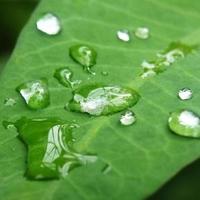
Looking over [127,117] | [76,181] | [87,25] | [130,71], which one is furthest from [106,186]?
[87,25]

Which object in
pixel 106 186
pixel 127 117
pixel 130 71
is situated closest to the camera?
pixel 106 186

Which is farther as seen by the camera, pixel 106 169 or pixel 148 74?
pixel 148 74

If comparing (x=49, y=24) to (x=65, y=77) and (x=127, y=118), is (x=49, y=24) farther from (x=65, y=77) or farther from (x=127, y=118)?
(x=127, y=118)

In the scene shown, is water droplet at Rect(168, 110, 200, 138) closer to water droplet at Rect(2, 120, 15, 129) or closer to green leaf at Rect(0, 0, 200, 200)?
green leaf at Rect(0, 0, 200, 200)

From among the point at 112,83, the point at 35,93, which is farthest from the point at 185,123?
the point at 35,93

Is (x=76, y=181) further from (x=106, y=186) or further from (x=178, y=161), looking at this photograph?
(x=178, y=161)

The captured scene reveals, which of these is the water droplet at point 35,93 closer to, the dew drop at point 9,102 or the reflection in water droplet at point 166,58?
the dew drop at point 9,102

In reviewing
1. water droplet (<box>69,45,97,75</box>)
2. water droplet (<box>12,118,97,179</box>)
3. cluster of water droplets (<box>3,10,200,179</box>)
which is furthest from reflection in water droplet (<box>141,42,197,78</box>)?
water droplet (<box>12,118,97,179</box>)

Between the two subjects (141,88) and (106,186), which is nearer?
(106,186)
